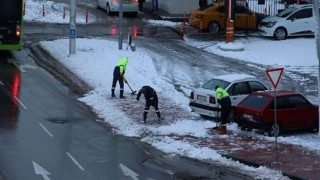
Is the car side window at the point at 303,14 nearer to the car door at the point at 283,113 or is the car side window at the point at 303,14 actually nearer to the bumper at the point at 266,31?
Answer: the bumper at the point at 266,31

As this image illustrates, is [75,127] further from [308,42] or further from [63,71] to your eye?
[308,42]

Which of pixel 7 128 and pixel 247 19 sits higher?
pixel 247 19

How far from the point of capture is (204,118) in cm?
2548

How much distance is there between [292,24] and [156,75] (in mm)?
12763

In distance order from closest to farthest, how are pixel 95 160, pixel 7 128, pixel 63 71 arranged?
pixel 95 160 < pixel 7 128 < pixel 63 71

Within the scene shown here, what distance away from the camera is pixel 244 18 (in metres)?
45.1

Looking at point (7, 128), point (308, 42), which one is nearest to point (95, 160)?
point (7, 128)

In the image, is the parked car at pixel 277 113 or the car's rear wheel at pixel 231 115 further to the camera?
the car's rear wheel at pixel 231 115

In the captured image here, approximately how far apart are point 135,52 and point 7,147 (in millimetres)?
17170

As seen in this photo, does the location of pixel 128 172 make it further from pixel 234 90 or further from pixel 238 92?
pixel 238 92

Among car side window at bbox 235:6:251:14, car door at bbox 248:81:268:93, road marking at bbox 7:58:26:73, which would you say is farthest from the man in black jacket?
car side window at bbox 235:6:251:14

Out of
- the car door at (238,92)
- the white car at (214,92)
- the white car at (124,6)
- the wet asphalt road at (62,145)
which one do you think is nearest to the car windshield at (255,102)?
the white car at (214,92)

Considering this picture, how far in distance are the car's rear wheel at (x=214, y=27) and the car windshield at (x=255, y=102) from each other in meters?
21.4

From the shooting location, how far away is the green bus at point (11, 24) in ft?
112
